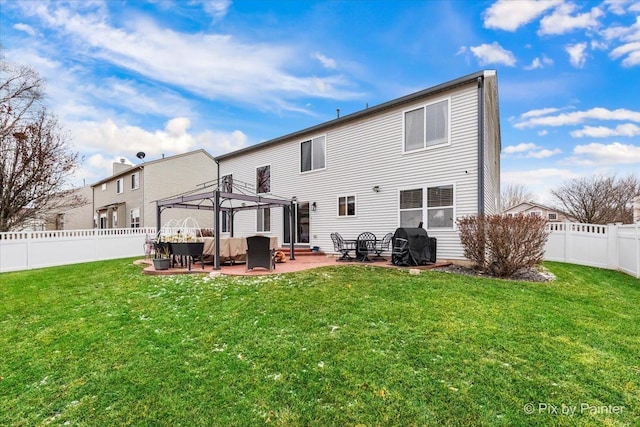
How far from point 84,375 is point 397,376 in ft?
10.9

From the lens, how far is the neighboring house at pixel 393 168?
9055mm

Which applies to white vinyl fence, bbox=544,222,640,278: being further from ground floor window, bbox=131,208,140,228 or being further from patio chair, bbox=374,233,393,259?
ground floor window, bbox=131,208,140,228

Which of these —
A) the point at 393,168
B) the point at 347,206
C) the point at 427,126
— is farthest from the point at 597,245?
the point at 347,206

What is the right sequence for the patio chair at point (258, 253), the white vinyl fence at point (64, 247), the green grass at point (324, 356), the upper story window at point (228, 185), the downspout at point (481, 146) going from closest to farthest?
the green grass at point (324, 356)
the patio chair at point (258, 253)
the downspout at point (481, 146)
the white vinyl fence at point (64, 247)
the upper story window at point (228, 185)

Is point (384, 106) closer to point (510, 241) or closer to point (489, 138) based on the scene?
point (489, 138)

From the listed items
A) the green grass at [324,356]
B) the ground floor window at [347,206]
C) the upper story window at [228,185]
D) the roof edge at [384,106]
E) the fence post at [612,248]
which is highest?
the roof edge at [384,106]

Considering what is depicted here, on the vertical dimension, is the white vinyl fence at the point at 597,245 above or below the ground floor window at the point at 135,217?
below

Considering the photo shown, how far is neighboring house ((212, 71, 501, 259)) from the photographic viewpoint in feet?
29.7

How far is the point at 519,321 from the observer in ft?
14.9

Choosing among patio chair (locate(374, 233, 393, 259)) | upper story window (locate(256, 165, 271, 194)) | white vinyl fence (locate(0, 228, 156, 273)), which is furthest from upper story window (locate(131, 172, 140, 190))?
patio chair (locate(374, 233, 393, 259))

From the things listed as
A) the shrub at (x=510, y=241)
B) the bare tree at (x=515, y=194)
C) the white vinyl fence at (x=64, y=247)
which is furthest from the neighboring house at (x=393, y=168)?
the bare tree at (x=515, y=194)

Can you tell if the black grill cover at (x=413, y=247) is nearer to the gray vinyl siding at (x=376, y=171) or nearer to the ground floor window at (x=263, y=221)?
the gray vinyl siding at (x=376, y=171)

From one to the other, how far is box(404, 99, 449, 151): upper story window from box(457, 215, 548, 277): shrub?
117 inches

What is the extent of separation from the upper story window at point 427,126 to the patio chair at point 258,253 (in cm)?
Answer: 546
